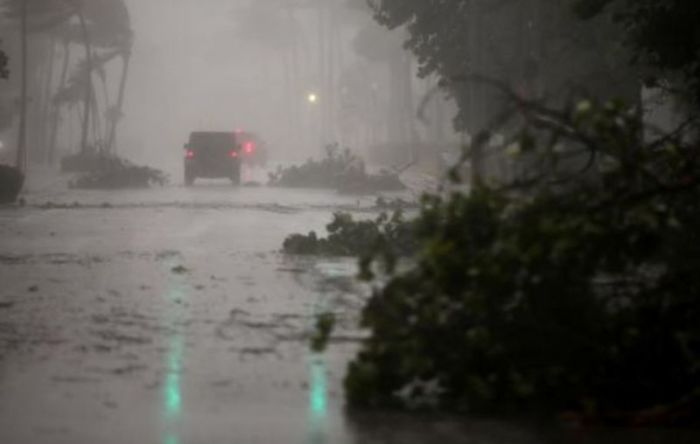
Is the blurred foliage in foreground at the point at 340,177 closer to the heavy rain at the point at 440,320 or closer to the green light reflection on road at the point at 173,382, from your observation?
the heavy rain at the point at 440,320

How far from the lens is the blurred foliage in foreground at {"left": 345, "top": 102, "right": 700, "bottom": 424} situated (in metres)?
6.68

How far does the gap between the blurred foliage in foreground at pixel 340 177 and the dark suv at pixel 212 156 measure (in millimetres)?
1717

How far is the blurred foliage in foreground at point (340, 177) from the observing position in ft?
124

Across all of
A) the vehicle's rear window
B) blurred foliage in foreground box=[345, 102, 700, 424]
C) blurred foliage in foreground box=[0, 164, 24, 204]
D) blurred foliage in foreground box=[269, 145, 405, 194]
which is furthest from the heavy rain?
the vehicle's rear window

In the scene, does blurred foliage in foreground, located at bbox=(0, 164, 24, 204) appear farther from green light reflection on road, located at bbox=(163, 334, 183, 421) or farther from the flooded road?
green light reflection on road, located at bbox=(163, 334, 183, 421)

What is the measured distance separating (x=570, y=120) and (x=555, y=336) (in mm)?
1266

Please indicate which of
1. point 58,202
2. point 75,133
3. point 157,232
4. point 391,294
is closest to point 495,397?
point 391,294

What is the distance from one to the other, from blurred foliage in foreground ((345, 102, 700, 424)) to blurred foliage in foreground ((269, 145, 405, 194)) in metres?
30.4

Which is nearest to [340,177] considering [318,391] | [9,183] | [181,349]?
[9,183]

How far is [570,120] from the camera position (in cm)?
693

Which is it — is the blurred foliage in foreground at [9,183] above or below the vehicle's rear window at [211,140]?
below

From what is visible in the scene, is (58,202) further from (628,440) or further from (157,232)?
(628,440)

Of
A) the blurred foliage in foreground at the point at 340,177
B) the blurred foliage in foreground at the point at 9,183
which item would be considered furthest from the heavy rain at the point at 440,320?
the blurred foliage in foreground at the point at 340,177

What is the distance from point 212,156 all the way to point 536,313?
115ft
